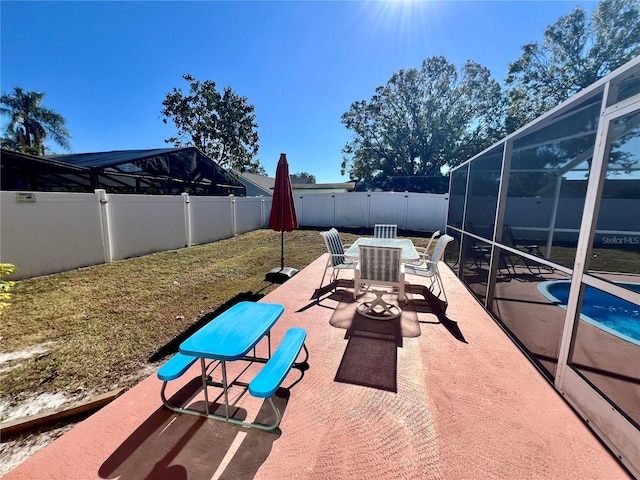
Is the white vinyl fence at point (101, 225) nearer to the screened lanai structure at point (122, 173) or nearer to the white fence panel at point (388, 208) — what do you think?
the white fence panel at point (388, 208)

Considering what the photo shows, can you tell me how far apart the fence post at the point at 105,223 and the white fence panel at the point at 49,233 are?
8 centimetres

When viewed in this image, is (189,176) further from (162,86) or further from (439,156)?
(439,156)

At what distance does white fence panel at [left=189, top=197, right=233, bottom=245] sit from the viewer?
351 inches

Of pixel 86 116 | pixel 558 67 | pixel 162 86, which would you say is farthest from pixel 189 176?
pixel 558 67

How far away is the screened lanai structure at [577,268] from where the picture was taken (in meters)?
1.91

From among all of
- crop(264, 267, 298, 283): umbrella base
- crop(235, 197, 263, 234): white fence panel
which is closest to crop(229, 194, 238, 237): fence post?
crop(235, 197, 263, 234): white fence panel

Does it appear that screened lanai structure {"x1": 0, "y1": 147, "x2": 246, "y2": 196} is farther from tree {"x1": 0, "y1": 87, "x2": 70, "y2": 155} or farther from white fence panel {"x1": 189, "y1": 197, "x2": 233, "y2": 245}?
tree {"x1": 0, "y1": 87, "x2": 70, "y2": 155}

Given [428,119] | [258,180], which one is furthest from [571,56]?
[258,180]

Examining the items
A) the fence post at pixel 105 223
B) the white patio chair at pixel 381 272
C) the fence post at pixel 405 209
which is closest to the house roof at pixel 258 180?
the fence post at pixel 405 209

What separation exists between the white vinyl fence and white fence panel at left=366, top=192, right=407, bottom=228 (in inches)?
83.9

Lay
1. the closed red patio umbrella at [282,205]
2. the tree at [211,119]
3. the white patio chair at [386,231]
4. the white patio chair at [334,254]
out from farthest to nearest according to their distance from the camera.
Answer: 1. the tree at [211,119]
2. the white patio chair at [386,231]
3. the closed red patio umbrella at [282,205]
4. the white patio chair at [334,254]

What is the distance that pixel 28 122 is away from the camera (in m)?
19.8

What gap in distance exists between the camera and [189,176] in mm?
11719

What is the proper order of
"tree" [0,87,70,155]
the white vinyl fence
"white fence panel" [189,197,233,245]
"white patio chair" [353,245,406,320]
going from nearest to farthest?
"white patio chair" [353,245,406,320] → the white vinyl fence → "white fence panel" [189,197,233,245] → "tree" [0,87,70,155]
